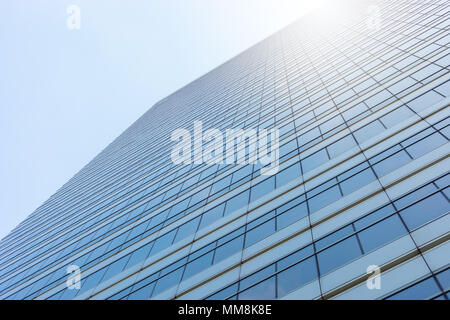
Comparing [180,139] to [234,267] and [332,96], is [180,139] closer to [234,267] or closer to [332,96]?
[332,96]

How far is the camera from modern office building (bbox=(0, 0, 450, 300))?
12155mm

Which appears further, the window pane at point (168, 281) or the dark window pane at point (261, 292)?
the window pane at point (168, 281)

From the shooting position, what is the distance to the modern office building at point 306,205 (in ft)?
39.9

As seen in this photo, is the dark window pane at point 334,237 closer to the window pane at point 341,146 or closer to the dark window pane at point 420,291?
the dark window pane at point 420,291

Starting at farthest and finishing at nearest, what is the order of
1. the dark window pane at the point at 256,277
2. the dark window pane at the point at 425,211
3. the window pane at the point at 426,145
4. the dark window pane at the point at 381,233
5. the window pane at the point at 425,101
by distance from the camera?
the window pane at the point at 425,101, the window pane at the point at 426,145, the dark window pane at the point at 256,277, the dark window pane at the point at 381,233, the dark window pane at the point at 425,211

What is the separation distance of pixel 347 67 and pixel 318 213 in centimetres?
2040

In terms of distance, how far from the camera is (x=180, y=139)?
45.7m

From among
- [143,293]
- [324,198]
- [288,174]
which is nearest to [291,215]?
[324,198]

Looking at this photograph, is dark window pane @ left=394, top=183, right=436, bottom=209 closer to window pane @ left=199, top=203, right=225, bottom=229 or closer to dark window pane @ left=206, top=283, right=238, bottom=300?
dark window pane @ left=206, top=283, right=238, bottom=300

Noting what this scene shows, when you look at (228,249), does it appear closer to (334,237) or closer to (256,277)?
(256,277)

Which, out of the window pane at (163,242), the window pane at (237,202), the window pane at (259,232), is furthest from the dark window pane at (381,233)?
the window pane at (163,242)

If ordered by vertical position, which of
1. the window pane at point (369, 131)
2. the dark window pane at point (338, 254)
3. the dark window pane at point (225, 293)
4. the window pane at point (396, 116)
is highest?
the window pane at point (396, 116)
